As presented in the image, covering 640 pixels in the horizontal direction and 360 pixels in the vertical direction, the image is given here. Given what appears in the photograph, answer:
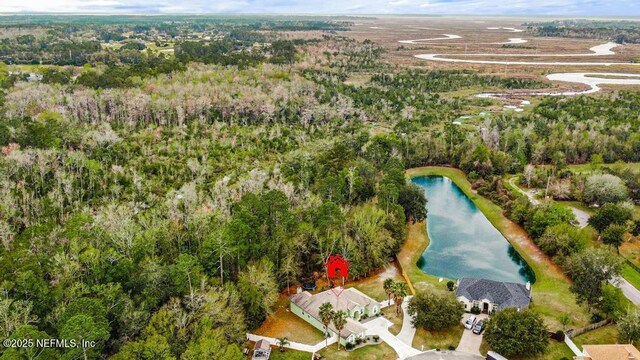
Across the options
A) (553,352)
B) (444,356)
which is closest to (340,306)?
(444,356)

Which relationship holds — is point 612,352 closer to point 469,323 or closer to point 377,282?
point 469,323

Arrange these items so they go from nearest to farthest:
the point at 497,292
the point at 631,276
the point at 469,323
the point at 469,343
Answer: the point at 469,343 < the point at 469,323 < the point at 497,292 < the point at 631,276

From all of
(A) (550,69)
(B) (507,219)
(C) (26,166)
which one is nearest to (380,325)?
(B) (507,219)

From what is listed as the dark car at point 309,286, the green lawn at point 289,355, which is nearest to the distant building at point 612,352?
the green lawn at point 289,355

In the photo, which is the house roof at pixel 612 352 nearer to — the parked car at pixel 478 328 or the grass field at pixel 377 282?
the parked car at pixel 478 328

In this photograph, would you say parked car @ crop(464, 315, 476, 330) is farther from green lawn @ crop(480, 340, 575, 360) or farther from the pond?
the pond

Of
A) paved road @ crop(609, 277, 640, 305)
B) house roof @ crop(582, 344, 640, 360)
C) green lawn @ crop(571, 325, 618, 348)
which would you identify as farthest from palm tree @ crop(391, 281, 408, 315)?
paved road @ crop(609, 277, 640, 305)
